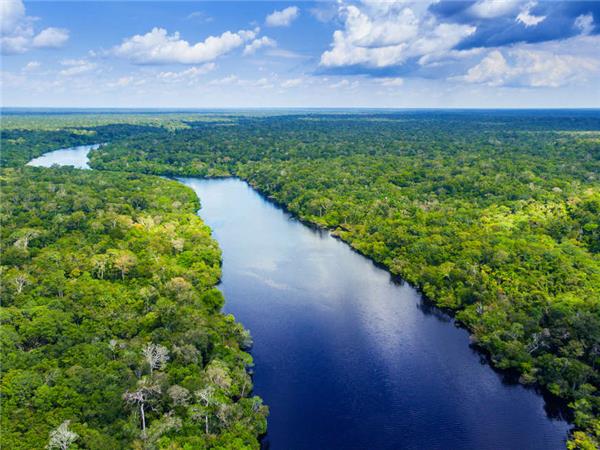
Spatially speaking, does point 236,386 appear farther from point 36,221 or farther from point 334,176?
point 334,176

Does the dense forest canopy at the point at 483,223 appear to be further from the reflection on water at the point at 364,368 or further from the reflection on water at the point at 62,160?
the reflection on water at the point at 62,160

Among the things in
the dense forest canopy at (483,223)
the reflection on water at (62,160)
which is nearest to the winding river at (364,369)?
the dense forest canopy at (483,223)

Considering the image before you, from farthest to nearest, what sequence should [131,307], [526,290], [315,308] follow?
[315,308]
[526,290]
[131,307]

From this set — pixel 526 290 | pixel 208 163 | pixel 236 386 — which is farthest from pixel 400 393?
pixel 208 163

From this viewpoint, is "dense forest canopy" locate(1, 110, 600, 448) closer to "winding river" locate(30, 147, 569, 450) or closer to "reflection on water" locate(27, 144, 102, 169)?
"winding river" locate(30, 147, 569, 450)

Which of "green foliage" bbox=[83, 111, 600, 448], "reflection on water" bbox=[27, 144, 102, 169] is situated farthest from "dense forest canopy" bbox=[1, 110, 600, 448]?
"reflection on water" bbox=[27, 144, 102, 169]
